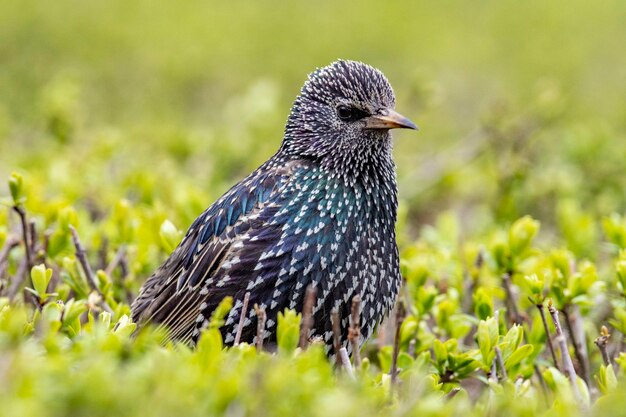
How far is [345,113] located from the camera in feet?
16.4

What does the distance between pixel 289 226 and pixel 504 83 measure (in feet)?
30.7

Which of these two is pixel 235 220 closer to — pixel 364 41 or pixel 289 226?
pixel 289 226

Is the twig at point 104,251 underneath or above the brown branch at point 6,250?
above

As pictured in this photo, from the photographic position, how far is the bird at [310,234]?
436cm

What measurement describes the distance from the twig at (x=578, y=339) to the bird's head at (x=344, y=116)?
3.74 feet

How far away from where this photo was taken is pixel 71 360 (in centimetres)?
263

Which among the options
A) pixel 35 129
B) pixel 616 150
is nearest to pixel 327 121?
pixel 616 150

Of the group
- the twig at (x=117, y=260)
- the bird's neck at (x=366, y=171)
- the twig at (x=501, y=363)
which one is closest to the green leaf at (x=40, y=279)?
the twig at (x=117, y=260)

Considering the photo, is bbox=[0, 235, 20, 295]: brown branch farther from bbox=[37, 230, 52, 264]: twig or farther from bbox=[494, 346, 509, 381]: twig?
bbox=[494, 346, 509, 381]: twig

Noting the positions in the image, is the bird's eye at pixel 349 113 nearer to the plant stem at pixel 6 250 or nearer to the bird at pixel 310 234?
the bird at pixel 310 234

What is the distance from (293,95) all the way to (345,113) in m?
7.85

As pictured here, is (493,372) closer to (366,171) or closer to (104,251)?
(366,171)

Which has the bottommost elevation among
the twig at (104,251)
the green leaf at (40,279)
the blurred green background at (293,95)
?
the green leaf at (40,279)

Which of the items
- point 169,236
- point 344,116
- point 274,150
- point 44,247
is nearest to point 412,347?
point 344,116
